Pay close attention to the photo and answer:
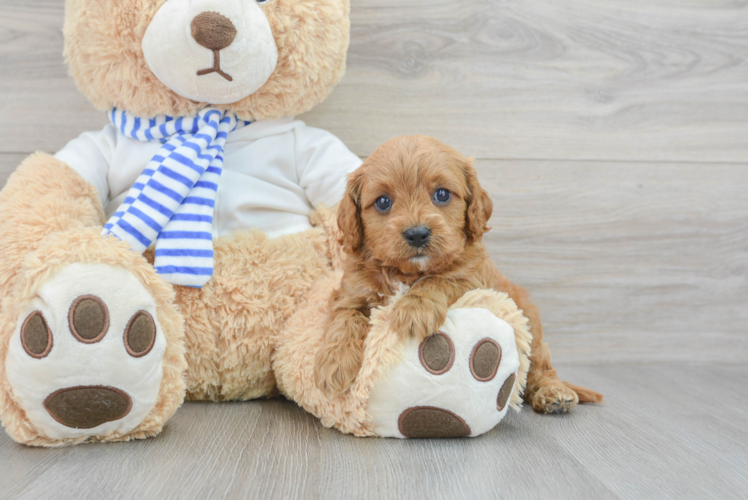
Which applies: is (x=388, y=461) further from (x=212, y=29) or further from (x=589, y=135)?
(x=589, y=135)

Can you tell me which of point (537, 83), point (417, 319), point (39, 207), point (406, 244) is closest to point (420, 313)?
point (417, 319)

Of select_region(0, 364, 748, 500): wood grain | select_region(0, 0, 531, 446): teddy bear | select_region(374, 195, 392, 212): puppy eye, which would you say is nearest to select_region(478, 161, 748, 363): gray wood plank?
select_region(0, 364, 748, 500): wood grain

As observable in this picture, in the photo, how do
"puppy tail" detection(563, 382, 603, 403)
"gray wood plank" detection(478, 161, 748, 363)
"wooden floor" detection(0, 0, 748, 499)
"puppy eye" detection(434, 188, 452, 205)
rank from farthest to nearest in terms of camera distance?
"gray wood plank" detection(478, 161, 748, 363) < "wooden floor" detection(0, 0, 748, 499) < "puppy tail" detection(563, 382, 603, 403) < "puppy eye" detection(434, 188, 452, 205)

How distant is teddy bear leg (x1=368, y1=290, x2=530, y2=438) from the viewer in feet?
4.06

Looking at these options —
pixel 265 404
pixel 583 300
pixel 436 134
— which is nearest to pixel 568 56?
pixel 436 134

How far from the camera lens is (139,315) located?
1.21 m

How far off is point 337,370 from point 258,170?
72 cm

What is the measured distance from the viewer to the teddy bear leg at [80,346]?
114 cm

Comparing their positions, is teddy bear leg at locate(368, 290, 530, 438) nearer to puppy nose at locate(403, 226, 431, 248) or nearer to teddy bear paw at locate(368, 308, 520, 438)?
teddy bear paw at locate(368, 308, 520, 438)

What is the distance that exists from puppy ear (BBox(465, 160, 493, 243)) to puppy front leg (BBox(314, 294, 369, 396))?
33cm

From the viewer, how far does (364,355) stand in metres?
1.29

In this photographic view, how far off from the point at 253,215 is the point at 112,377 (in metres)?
0.66

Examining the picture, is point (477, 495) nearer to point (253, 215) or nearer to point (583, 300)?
point (253, 215)

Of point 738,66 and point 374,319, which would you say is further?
point 738,66
